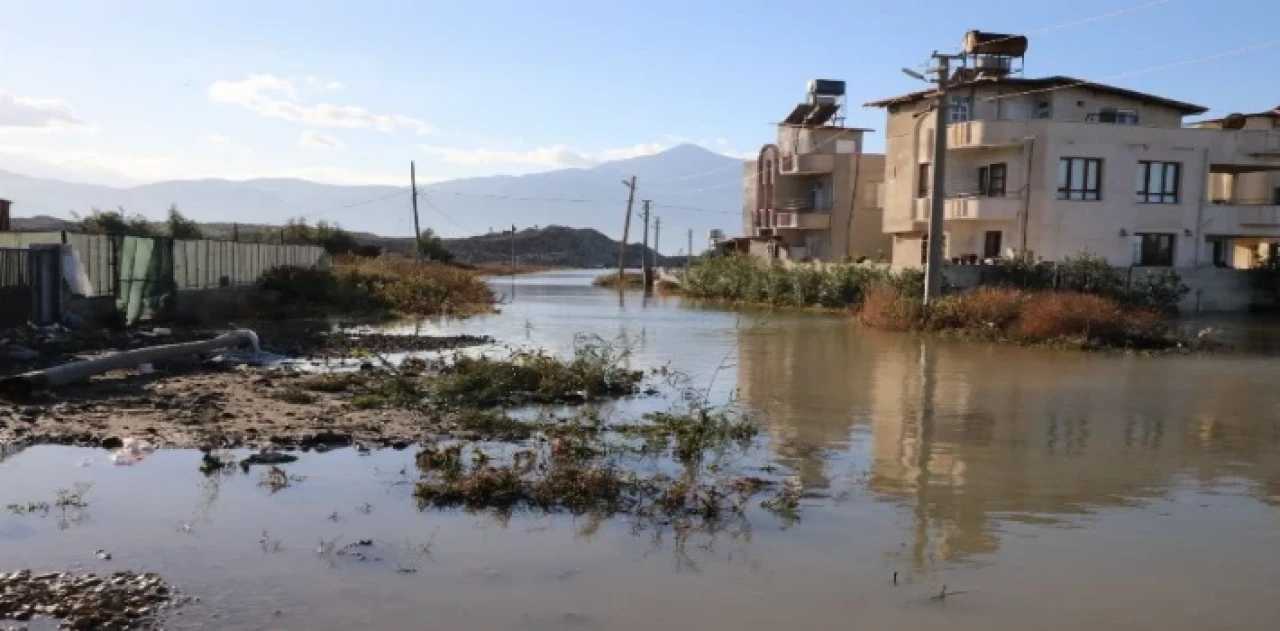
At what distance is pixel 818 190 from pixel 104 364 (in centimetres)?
5064

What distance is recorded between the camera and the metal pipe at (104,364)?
43.8 ft

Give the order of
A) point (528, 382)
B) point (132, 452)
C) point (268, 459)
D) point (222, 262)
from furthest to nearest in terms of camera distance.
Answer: point (222, 262) → point (528, 382) → point (132, 452) → point (268, 459)

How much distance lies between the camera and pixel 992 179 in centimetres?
4300

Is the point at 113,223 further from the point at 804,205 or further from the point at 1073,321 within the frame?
the point at 1073,321

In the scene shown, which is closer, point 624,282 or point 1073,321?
point 1073,321

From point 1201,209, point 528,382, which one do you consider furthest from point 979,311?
point 1201,209

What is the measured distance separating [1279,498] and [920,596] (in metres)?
5.17

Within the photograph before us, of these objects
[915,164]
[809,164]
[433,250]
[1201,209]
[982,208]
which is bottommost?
[433,250]

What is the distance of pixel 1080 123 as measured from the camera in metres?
40.8

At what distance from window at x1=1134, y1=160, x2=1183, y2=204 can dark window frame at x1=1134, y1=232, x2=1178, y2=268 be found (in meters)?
1.36

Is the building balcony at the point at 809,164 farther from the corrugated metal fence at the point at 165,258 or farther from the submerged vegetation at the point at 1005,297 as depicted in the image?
the corrugated metal fence at the point at 165,258

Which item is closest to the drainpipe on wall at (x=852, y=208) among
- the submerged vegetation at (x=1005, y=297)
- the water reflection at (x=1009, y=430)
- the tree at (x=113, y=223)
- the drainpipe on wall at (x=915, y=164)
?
the submerged vegetation at (x=1005, y=297)

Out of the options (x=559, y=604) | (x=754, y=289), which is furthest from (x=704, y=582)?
(x=754, y=289)

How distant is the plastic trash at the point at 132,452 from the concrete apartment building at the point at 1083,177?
33605mm
